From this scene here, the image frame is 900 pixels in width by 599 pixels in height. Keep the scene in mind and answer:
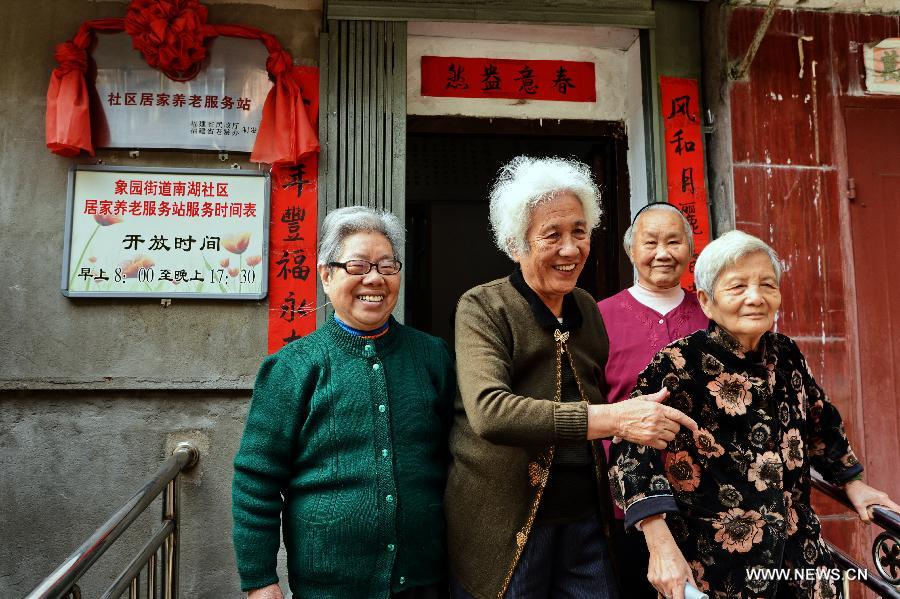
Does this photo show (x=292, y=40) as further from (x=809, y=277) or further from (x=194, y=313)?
(x=809, y=277)

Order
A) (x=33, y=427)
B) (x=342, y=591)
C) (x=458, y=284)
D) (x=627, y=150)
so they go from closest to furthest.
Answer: (x=342, y=591)
(x=33, y=427)
(x=627, y=150)
(x=458, y=284)

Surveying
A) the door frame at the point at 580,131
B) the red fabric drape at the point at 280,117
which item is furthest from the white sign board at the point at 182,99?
the door frame at the point at 580,131

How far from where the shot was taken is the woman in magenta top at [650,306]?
6.93ft

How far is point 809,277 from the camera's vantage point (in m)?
3.50

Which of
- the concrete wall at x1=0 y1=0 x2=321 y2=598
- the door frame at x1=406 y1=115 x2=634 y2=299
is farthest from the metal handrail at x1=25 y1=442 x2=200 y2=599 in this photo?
the door frame at x1=406 y1=115 x2=634 y2=299

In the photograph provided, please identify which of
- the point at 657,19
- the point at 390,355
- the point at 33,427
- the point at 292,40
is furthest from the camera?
the point at 657,19

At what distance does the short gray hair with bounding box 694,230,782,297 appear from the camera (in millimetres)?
1592

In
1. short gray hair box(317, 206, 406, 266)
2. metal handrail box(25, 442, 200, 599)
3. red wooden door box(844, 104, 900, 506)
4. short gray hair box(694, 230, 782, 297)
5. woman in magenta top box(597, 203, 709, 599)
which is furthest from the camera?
red wooden door box(844, 104, 900, 506)

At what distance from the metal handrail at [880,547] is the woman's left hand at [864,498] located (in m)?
0.02

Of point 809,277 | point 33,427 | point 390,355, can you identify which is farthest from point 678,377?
point 33,427

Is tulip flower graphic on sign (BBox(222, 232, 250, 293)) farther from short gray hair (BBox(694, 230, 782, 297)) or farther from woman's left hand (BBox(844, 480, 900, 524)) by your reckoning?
woman's left hand (BBox(844, 480, 900, 524))

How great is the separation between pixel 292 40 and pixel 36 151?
5.05 ft

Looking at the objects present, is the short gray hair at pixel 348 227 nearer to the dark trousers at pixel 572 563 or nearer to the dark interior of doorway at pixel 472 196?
the dark trousers at pixel 572 563

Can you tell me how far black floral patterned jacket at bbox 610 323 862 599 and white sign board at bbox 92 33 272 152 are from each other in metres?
2.74
